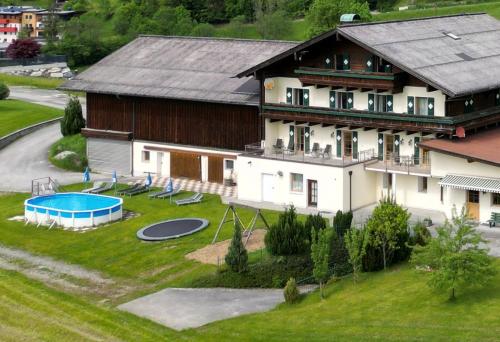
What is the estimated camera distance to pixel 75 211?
219 feet

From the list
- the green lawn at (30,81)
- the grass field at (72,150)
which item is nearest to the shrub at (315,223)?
the grass field at (72,150)

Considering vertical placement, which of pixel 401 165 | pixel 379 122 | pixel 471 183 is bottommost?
pixel 471 183

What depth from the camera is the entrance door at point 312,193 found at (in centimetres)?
6712

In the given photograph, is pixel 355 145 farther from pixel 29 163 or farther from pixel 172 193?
pixel 29 163

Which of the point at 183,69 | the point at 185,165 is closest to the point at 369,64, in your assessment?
the point at 185,165

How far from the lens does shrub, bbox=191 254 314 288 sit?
54.9 metres

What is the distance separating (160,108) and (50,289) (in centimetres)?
2430

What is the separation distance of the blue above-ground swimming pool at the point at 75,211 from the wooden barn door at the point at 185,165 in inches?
308

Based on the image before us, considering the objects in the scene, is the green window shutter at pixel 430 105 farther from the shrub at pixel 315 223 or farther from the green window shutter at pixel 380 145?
the shrub at pixel 315 223

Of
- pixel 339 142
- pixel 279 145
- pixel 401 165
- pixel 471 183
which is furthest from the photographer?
pixel 279 145

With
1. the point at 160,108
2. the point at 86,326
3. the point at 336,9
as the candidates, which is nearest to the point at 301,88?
the point at 160,108

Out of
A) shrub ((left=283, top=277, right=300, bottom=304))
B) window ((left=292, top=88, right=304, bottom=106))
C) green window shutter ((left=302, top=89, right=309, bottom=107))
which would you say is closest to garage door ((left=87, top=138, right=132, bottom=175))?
window ((left=292, top=88, right=304, bottom=106))

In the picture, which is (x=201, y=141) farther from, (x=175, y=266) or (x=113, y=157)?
(x=175, y=266)

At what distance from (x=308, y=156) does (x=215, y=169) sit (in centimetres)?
746
